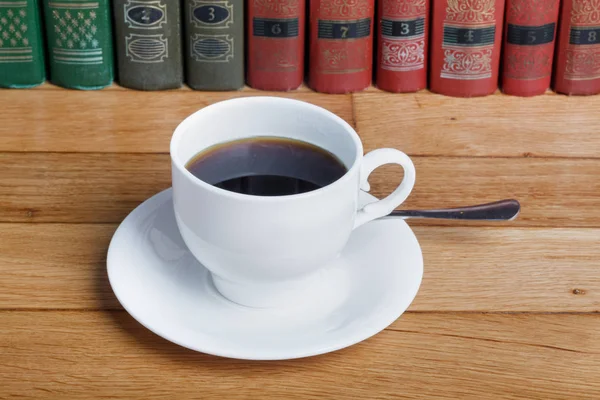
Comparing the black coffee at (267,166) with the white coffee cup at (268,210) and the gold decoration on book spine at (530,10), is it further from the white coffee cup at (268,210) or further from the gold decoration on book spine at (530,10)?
the gold decoration on book spine at (530,10)

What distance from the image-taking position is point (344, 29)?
1.08 metres

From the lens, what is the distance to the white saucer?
23.4 inches

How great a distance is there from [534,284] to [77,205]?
0.42 meters

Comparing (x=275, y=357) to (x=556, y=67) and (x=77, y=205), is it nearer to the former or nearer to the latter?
(x=77, y=205)

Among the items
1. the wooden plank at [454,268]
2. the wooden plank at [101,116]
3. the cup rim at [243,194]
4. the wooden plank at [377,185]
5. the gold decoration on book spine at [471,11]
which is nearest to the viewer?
the cup rim at [243,194]

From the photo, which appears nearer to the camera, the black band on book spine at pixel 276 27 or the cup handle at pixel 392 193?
the cup handle at pixel 392 193

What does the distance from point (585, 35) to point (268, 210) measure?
66 cm

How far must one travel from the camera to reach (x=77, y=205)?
824 millimetres

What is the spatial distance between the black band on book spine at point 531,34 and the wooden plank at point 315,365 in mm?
515

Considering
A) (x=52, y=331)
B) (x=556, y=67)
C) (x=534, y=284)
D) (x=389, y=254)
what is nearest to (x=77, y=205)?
(x=52, y=331)

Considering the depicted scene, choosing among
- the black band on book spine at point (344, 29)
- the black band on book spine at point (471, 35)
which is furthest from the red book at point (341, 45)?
the black band on book spine at point (471, 35)

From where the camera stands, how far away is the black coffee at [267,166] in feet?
2.16

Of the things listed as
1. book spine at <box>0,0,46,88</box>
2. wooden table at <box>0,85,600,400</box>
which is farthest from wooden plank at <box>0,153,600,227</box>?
book spine at <box>0,0,46,88</box>

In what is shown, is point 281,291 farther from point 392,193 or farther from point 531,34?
point 531,34
